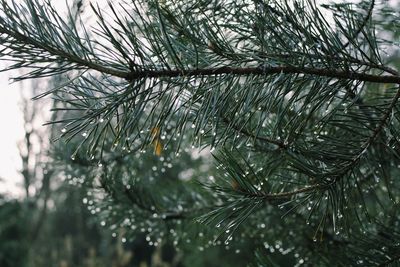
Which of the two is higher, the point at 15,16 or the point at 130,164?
the point at 15,16

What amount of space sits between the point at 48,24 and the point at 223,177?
20.8 inches

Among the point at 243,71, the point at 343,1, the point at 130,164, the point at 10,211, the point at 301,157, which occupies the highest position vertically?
the point at 343,1

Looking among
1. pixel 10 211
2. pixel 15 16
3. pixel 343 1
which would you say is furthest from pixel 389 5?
pixel 10 211

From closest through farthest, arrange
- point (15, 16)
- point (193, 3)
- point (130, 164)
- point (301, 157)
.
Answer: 1. point (15, 16)
2. point (301, 157)
3. point (193, 3)
4. point (130, 164)

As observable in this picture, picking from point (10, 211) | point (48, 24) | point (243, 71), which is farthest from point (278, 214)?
point (10, 211)

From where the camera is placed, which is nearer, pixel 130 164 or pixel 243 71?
pixel 243 71

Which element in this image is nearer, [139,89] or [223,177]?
[139,89]

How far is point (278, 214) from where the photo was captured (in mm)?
1348

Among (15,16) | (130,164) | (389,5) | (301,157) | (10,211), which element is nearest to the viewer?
(15,16)

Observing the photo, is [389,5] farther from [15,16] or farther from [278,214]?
[15,16]

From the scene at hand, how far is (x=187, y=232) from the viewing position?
138 centimetres

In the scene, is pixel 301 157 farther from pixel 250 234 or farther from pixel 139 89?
pixel 250 234

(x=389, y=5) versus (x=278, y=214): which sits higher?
(x=389, y=5)

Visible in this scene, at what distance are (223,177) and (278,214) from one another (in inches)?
13.9
